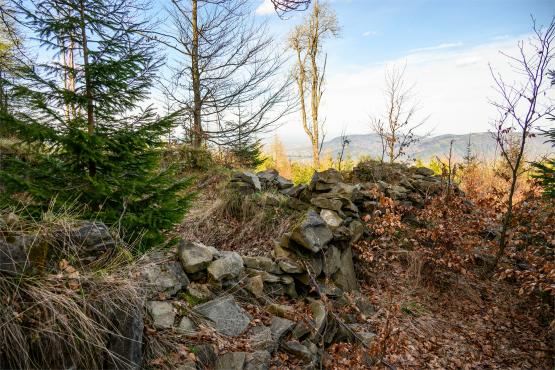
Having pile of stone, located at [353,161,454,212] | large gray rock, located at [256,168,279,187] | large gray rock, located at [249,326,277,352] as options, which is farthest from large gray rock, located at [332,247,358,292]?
large gray rock, located at [256,168,279,187]

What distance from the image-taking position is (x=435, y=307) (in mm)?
5500

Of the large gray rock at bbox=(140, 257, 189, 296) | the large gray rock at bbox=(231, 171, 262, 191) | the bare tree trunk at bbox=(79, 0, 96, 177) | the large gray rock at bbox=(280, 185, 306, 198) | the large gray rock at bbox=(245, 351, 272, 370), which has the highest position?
the bare tree trunk at bbox=(79, 0, 96, 177)

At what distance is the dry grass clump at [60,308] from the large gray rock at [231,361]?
2.84 ft

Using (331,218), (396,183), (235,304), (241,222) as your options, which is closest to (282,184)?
(241,222)

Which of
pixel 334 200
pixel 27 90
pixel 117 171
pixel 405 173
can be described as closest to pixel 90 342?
pixel 117 171

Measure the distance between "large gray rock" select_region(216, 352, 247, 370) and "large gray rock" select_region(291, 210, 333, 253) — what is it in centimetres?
221

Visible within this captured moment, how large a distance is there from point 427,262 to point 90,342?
17.8 feet

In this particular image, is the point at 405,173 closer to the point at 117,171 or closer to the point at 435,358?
the point at 435,358

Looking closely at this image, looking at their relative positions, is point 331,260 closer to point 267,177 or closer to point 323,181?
point 323,181

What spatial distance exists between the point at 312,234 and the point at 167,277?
2232 mm

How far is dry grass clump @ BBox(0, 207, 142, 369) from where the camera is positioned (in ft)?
6.07

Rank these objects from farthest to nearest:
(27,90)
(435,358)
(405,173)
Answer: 1. (405,173)
2. (435,358)
3. (27,90)

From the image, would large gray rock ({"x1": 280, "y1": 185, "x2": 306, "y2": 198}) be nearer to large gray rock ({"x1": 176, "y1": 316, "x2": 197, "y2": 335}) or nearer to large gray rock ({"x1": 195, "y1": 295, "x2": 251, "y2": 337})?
large gray rock ({"x1": 195, "y1": 295, "x2": 251, "y2": 337})

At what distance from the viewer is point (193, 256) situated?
3.83 meters
